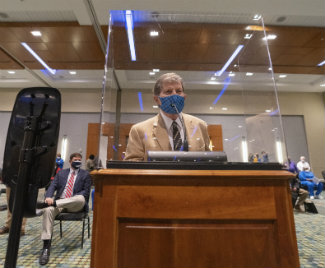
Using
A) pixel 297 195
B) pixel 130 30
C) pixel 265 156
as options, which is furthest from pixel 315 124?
pixel 130 30

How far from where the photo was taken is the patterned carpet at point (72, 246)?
2205 mm

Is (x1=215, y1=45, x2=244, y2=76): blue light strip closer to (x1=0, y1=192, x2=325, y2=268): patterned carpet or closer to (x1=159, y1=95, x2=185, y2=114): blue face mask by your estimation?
(x1=159, y1=95, x2=185, y2=114): blue face mask

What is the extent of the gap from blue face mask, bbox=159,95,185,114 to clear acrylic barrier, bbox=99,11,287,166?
30cm

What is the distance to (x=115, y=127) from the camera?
1986mm

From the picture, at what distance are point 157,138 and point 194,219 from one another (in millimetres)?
675

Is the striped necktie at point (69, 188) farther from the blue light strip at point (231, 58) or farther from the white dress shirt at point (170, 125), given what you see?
the blue light strip at point (231, 58)

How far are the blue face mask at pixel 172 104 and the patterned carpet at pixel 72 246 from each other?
72.7 inches

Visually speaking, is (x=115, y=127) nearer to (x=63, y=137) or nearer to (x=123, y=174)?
(x=123, y=174)

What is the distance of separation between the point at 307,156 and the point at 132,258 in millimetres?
11938

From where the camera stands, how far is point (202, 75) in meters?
2.25

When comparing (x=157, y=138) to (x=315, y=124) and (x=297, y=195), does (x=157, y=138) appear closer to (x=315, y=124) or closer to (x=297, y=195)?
(x=297, y=195)

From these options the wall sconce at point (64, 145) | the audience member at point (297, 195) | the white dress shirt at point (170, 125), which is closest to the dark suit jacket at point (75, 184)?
the white dress shirt at point (170, 125)

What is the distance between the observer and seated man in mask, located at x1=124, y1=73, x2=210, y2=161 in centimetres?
137

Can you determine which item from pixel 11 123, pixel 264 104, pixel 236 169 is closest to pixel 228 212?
pixel 236 169
